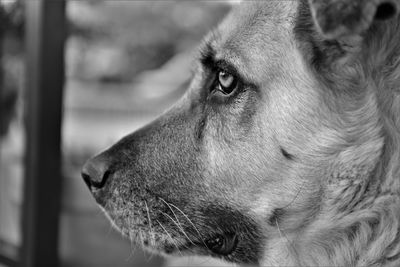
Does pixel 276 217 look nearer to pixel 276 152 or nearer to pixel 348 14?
pixel 276 152

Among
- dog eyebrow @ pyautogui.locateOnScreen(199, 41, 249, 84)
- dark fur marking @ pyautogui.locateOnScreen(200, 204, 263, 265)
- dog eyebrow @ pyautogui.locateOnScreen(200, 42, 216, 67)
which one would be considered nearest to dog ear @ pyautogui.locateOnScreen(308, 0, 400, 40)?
dog eyebrow @ pyautogui.locateOnScreen(199, 41, 249, 84)

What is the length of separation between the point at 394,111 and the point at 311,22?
1.22 ft

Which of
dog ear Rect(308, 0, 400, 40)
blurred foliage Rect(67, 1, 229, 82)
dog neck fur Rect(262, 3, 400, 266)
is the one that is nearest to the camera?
dog ear Rect(308, 0, 400, 40)

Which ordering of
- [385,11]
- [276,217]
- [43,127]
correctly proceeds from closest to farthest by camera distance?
[385,11], [276,217], [43,127]

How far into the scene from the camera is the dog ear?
1431mm

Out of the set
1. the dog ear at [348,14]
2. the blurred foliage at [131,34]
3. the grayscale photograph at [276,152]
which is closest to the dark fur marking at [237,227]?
the grayscale photograph at [276,152]

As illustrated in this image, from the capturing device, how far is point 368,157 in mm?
1677

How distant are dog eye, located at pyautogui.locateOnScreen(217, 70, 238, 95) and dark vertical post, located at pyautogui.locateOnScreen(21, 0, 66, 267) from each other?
125 centimetres

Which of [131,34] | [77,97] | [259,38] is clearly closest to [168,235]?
[259,38]

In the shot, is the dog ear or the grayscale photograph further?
the grayscale photograph

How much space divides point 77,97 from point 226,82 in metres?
2.70

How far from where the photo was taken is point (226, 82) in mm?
1871

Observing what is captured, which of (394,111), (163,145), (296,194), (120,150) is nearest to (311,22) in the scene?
(394,111)

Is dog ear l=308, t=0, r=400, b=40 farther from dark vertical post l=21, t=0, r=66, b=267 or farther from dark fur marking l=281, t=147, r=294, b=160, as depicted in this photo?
dark vertical post l=21, t=0, r=66, b=267
